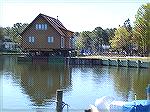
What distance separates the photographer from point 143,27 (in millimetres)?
23969

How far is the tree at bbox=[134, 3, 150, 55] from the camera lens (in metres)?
22.2

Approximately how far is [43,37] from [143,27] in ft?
33.5

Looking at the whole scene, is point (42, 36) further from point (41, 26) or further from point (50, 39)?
point (41, 26)

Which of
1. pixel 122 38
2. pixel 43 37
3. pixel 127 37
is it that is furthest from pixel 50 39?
pixel 127 37

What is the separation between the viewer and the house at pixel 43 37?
3045 cm

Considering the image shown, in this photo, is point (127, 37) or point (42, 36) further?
point (42, 36)

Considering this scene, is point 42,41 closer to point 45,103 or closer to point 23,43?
point 23,43

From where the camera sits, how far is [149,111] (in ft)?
21.2

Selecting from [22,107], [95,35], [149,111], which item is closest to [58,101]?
[149,111]

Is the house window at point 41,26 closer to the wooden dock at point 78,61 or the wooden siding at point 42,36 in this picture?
the wooden siding at point 42,36

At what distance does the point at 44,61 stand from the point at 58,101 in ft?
73.0

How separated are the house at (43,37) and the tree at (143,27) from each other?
25.4 ft

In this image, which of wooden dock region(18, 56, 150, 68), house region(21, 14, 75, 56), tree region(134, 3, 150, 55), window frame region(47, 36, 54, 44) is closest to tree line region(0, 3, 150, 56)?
tree region(134, 3, 150, 55)

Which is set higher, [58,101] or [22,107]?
[58,101]
